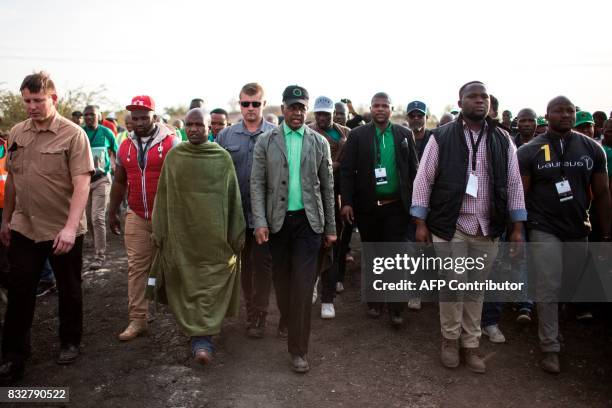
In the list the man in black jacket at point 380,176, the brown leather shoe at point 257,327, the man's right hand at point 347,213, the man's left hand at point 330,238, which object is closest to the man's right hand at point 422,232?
the man's left hand at point 330,238

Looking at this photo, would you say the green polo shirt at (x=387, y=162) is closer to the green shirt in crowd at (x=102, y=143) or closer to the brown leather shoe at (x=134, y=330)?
the brown leather shoe at (x=134, y=330)

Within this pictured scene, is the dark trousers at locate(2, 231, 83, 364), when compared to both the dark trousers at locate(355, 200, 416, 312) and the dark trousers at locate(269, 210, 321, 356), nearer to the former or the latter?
the dark trousers at locate(269, 210, 321, 356)

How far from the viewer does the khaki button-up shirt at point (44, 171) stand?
436cm

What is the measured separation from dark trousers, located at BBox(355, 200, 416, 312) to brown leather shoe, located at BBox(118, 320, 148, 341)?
2520 mm

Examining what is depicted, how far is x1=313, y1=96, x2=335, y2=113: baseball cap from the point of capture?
20.2ft

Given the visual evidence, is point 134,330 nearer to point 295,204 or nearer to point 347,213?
point 295,204

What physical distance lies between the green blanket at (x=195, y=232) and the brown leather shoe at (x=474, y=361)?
7.18ft

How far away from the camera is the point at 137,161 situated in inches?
200

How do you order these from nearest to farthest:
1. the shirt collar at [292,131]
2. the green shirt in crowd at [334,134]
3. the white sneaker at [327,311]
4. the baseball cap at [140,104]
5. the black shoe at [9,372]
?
the black shoe at [9,372], the shirt collar at [292,131], the baseball cap at [140,104], the white sneaker at [327,311], the green shirt in crowd at [334,134]

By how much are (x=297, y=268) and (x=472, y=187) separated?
164 cm

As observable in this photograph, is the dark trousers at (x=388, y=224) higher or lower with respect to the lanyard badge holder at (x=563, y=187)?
lower

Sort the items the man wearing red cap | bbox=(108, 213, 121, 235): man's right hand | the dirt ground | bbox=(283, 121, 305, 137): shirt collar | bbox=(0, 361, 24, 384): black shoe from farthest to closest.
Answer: bbox=(108, 213, 121, 235): man's right hand → the man wearing red cap → bbox=(283, 121, 305, 137): shirt collar → bbox=(0, 361, 24, 384): black shoe → the dirt ground

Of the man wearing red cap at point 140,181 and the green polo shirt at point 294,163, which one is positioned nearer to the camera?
the green polo shirt at point 294,163

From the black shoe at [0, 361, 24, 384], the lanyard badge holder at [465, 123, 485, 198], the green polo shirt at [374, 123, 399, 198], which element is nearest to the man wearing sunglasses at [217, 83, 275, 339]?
the green polo shirt at [374, 123, 399, 198]
